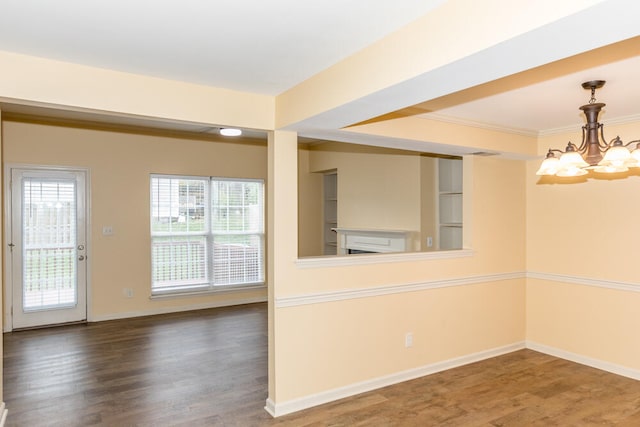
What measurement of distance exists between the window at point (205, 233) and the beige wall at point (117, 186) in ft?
0.54

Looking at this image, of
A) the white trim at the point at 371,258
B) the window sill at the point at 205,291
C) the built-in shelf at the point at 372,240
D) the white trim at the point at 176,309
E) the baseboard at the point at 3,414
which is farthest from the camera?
the window sill at the point at 205,291

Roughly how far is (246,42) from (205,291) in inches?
195

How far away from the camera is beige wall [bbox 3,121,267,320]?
5.45 meters

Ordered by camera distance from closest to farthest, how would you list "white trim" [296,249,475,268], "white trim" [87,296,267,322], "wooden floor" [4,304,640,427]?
1. "wooden floor" [4,304,640,427]
2. "white trim" [296,249,475,268]
3. "white trim" [87,296,267,322]

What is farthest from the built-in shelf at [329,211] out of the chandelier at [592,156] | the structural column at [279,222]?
the chandelier at [592,156]

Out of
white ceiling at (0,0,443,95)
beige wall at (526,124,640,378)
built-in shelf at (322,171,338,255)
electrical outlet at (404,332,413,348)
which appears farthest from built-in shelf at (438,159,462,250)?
white ceiling at (0,0,443,95)

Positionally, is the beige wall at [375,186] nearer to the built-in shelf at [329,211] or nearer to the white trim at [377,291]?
the built-in shelf at [329,211]

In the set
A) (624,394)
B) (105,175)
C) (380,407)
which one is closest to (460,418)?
(380,407)

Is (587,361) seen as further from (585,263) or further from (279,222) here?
(279,222)

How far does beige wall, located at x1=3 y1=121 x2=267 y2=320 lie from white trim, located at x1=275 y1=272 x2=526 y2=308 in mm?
3658

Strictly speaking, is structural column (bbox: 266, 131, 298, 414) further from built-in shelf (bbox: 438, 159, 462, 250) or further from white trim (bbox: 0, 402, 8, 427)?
built-in shelf (bbox: 438, 159, 462, 250)

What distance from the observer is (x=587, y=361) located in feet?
13.8

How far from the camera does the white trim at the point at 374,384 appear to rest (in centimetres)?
317

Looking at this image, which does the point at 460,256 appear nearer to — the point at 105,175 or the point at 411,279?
the point at 411,279
